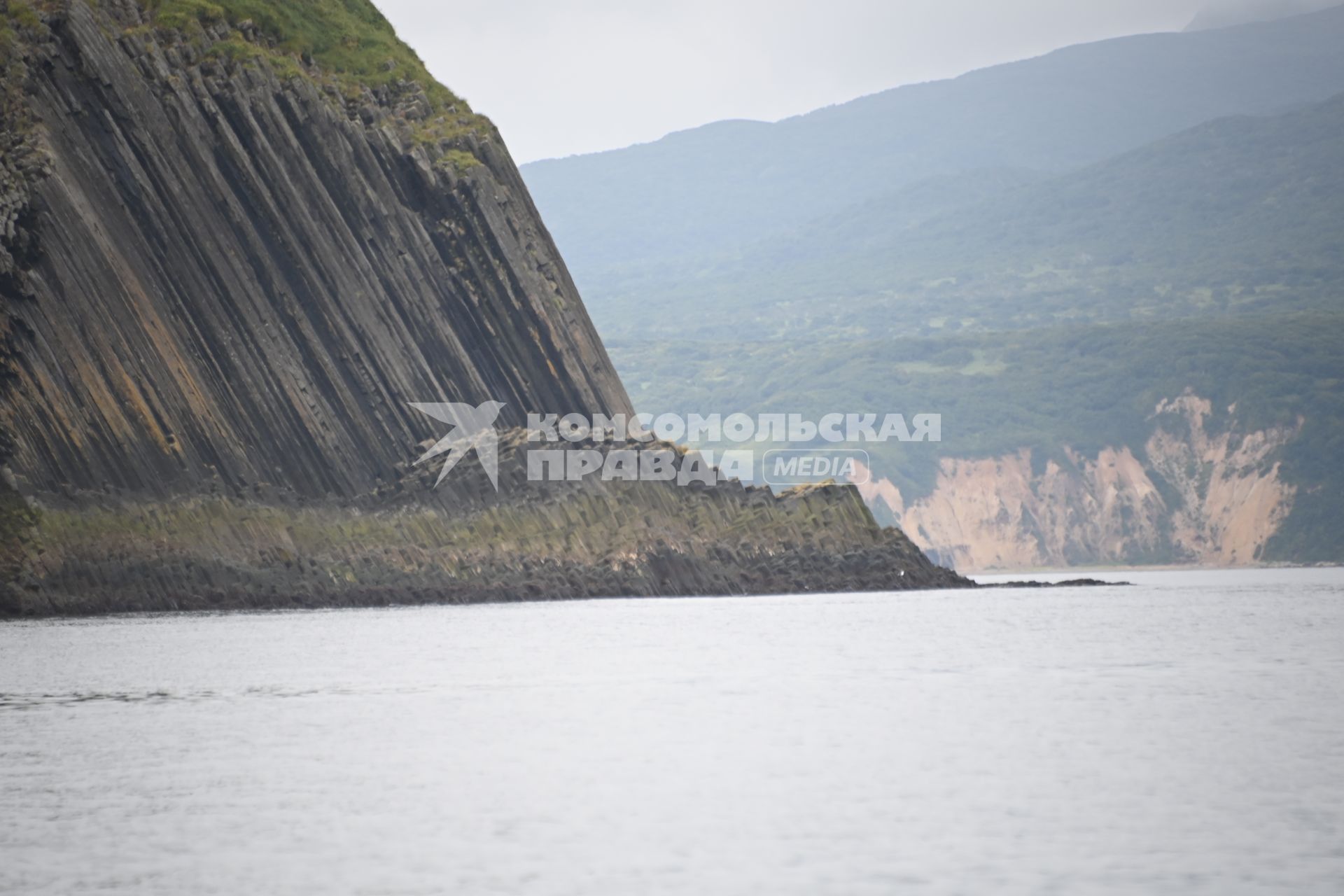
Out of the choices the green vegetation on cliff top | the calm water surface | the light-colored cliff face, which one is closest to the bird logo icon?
the green vegetation on cliff top

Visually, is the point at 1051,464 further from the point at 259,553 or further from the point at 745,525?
the point at 259,553

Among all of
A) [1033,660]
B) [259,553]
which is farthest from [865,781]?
[259,553]

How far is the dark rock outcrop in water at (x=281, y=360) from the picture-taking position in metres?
55.6

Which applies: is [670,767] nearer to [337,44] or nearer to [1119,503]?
[337,44]

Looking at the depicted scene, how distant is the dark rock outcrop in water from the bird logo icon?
21.1 inches

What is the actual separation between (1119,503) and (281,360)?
414ft

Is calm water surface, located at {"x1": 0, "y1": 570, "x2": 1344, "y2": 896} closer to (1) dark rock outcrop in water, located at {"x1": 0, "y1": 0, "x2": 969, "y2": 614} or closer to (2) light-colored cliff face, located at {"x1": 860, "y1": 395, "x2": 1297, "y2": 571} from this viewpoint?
(1) dark rock outcrop in water, located at {"x1": 0, "y1": 0, "x2": 969, "y2": 614}

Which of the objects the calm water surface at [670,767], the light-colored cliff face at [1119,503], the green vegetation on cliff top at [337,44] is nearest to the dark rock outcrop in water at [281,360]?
the green vegetation on cliff top at [337,44]

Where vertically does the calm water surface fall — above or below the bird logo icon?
below

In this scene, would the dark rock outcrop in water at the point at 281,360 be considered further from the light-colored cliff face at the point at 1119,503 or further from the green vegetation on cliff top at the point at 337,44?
the light-colored cliff face at the point at 1119,503

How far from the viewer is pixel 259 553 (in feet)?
197

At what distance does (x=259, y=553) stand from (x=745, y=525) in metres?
21.7

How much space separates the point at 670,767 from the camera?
24266 millimetres

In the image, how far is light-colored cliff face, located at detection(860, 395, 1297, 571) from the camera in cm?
16425
